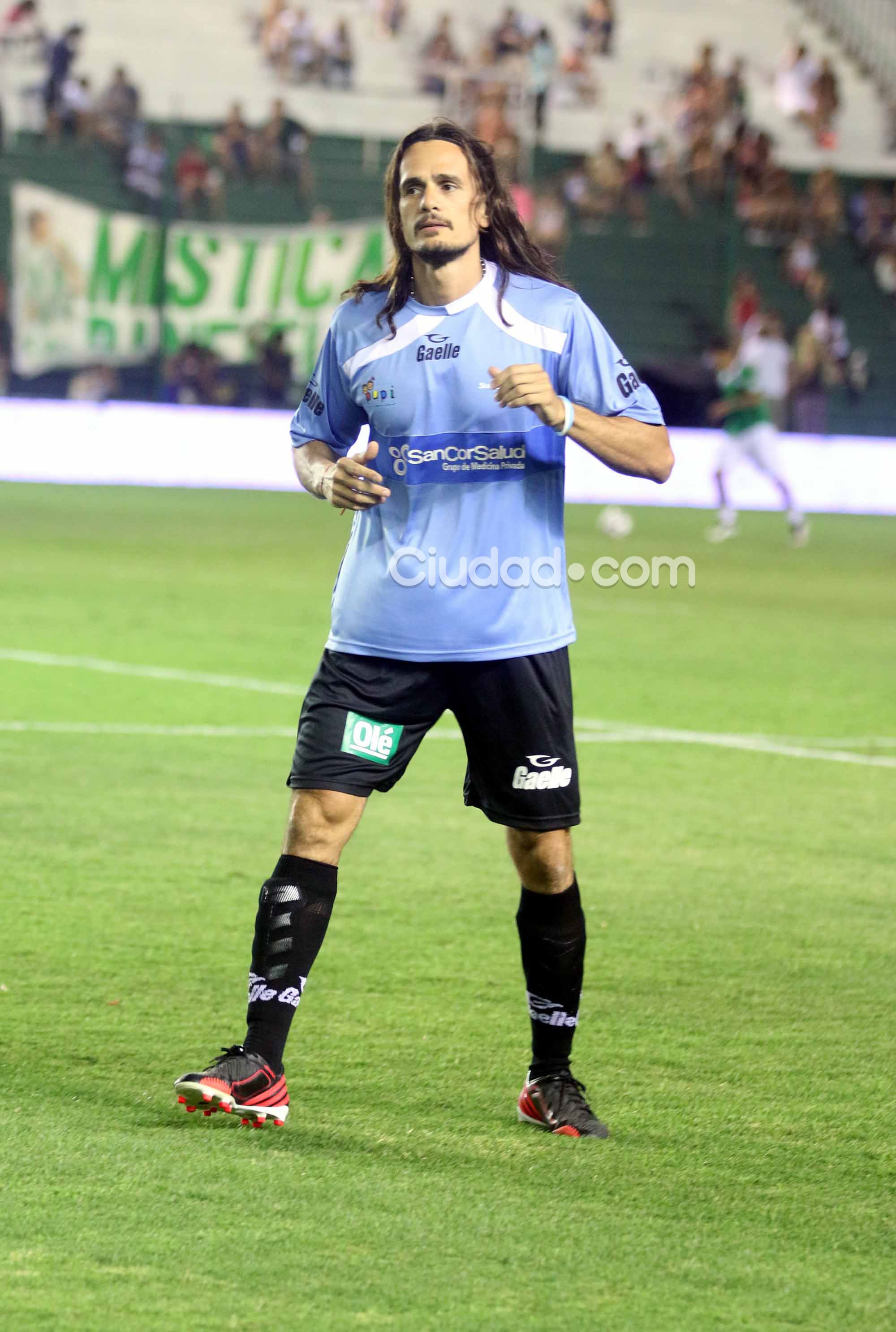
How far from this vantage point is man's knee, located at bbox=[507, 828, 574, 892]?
4250 mm

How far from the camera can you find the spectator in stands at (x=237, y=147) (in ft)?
91.9

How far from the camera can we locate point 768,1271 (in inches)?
131

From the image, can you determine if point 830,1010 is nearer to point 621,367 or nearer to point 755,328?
point 621,367

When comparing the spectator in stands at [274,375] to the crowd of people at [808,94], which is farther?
the crowd of people at [808,94]

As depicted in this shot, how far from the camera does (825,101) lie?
33562 mm

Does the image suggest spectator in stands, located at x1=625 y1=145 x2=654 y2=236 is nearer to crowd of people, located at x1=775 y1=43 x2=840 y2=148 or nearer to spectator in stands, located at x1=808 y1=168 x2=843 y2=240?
spectator in stands, located at x1=808 y1=168 x2=843 y2=240

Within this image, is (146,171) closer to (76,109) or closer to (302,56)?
(76,109)

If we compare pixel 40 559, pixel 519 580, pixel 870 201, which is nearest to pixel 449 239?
pixel 519 580

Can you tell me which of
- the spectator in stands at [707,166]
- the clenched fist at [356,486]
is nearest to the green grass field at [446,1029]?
the clenched fist at [356,486]

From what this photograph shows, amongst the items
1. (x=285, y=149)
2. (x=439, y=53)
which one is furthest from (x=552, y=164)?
(x=285, y=149)

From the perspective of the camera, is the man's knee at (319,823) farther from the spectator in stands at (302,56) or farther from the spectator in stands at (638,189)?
the spectator in stands at (302,56)

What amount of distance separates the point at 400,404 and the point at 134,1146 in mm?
1592

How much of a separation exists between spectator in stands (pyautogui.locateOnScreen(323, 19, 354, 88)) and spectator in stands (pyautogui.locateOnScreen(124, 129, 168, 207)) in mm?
4455

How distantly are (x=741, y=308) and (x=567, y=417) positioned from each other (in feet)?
83.0
